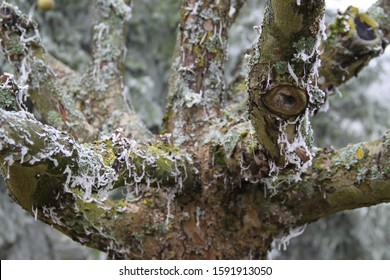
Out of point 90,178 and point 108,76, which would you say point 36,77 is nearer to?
point 108,76

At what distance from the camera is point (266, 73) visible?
3.38 ft

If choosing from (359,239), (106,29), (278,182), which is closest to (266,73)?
(278,182)

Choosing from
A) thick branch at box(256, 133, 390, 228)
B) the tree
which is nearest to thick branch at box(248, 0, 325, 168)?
the tree

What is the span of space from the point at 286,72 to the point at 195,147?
0.63m

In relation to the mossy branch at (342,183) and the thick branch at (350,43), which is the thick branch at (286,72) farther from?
the thick branch at (350,43)

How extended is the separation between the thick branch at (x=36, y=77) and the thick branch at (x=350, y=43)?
2.47 ft

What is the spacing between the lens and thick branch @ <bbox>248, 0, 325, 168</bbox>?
0.94 meters

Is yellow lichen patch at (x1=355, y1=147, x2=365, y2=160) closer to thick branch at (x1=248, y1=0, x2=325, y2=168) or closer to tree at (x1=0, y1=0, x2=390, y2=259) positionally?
tree at (x1=0, y1=0, x2=390, y2=259)

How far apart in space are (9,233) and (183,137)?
2351 millimetres

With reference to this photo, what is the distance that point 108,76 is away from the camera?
1919 millimetres

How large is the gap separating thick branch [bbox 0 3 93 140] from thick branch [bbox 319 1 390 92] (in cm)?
75

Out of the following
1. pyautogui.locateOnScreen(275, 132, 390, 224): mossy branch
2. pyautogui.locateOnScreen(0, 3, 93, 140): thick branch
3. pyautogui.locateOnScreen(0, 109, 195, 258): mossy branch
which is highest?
pyautogui.locateOnScreen(0, 3, 93, 140): thick branch

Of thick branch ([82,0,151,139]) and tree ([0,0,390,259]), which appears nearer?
tree ([0,0,390,259])

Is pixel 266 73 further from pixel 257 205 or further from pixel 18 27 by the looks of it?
pixel 18 27
